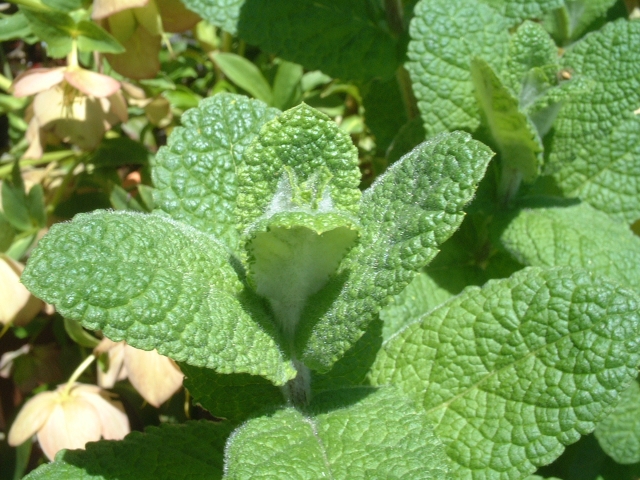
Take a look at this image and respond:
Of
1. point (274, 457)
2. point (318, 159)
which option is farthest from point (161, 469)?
point (318, 159)

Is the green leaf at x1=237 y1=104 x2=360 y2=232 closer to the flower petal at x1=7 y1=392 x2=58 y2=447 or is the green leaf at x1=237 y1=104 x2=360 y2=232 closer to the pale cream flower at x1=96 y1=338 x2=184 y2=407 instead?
the pale cream flower at x1=96 y1=338 x2=184 y2=407

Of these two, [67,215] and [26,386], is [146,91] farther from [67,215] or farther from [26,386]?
[26,386]

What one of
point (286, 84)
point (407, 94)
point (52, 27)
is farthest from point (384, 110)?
point (52, 27)

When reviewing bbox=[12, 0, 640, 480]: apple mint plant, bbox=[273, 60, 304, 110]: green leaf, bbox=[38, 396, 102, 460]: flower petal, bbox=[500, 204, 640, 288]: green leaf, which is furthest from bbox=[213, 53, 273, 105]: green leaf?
bbox=[38, 396, 102, 460]: flower petal

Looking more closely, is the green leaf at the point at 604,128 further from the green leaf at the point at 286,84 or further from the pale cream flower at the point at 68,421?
the pale cream flower at the point at 68,421

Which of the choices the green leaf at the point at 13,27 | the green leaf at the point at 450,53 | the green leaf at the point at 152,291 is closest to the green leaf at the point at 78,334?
the green leaf at the point at 152,291

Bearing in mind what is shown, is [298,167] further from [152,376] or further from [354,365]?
[152,376]
